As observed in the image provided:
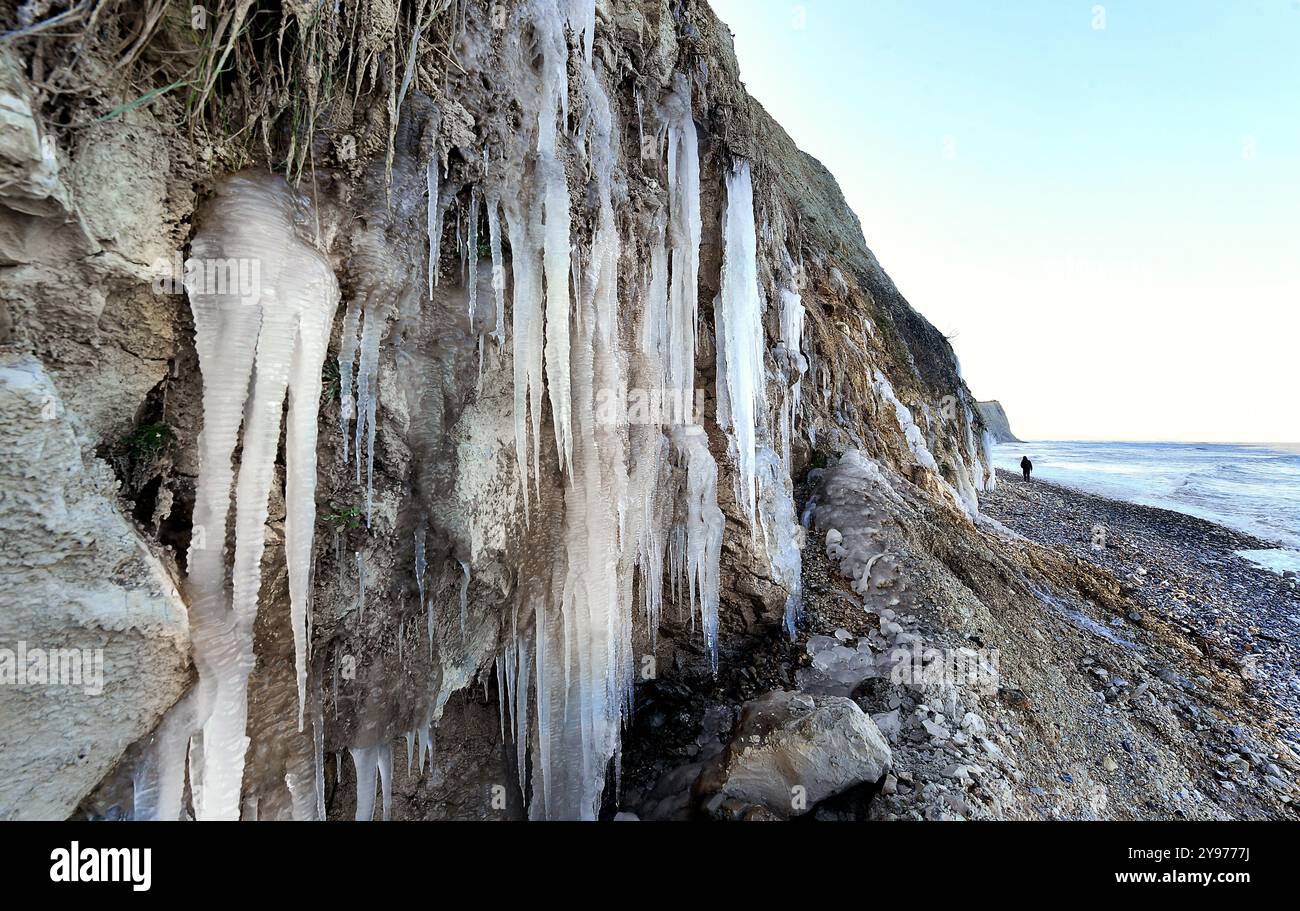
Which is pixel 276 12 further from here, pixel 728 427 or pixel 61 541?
pixel 728 427

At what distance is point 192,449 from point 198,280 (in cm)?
71

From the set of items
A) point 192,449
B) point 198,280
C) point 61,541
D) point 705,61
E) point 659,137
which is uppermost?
point 705,61

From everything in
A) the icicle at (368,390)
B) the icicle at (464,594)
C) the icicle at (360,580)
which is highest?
the icicle at (368,390)

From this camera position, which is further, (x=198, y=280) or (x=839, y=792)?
(x=839, y=792)

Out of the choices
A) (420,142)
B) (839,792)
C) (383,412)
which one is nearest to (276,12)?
(420,142)

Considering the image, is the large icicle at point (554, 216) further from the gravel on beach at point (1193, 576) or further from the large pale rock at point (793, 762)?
the gravel on beach at point (1193, 576)

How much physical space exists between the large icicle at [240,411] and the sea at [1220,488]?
20527 mm

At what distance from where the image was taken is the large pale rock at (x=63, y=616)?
1.59 m

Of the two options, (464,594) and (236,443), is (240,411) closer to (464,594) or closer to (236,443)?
(236,443)

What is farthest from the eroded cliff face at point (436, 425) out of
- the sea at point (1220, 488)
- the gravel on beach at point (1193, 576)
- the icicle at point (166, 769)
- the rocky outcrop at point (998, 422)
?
the rocky outcrop at point (998, 422)

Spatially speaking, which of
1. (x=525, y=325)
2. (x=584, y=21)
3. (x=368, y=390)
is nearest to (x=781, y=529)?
(x=525, y=325)

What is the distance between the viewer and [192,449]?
7.12 feet

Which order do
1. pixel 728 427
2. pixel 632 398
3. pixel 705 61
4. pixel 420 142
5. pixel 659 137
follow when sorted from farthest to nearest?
pixel 728 427, pixel 705 61, pixel 659 137, pixel 632 398, pixel 420 142

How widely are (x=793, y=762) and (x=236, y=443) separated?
12.5 feet
